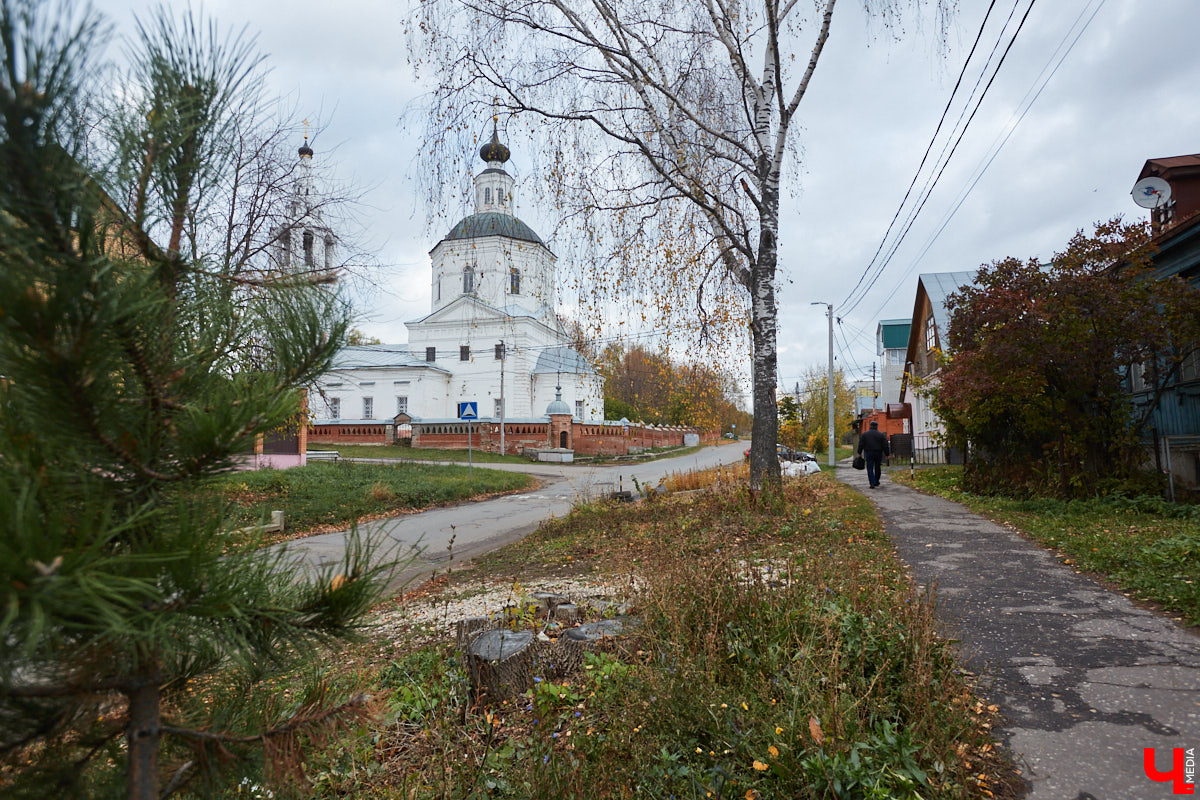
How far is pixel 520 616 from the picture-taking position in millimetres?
4492

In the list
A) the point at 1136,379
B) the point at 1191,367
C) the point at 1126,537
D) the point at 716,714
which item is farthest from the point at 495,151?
the point at 1136,379

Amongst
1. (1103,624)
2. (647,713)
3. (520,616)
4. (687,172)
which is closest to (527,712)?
(647,713)

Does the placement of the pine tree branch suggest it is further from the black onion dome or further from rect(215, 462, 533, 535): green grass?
the black onion dome

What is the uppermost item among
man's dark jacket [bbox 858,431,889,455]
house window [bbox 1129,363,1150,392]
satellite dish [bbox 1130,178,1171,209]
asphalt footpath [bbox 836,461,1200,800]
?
satellite dish [bbox 1130,178,1171,209]

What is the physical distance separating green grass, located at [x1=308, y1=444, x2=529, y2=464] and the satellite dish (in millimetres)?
26675

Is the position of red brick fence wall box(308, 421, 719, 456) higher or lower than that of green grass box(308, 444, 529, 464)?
higher

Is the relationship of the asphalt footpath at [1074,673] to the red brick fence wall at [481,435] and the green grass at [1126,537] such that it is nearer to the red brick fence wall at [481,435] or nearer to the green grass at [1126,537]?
the green grass at [1126,537]

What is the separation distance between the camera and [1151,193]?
43.4 ft

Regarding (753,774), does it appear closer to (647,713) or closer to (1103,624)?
(647,713)

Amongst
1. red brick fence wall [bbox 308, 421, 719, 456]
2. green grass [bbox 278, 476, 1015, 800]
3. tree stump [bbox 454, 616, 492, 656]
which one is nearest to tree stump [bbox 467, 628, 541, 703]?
green grass [bbox 278, 476, 1015, 800]

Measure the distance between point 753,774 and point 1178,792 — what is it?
5.28 ft

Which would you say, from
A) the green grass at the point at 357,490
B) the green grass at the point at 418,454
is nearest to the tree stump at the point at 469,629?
the green grass at the point at 357,490

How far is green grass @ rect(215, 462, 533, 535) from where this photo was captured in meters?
13.3

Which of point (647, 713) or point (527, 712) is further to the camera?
point (527, 712)
